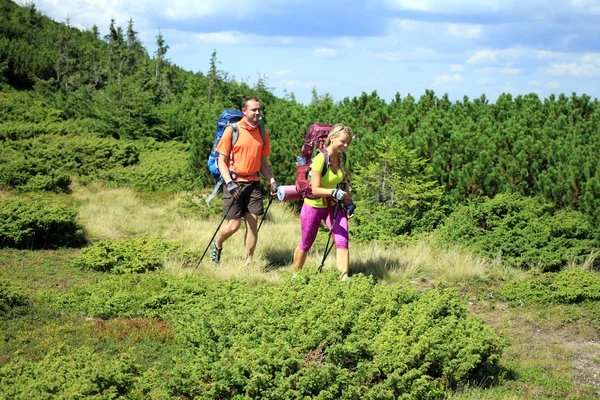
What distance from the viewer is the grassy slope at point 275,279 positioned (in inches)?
230

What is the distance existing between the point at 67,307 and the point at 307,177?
2.93 metres

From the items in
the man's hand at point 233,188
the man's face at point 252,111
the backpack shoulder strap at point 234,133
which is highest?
the man's face at point 252,111

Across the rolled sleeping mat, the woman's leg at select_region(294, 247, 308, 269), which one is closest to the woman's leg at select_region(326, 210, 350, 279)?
the woman's leg at select_region(294, 247, 308, 269)

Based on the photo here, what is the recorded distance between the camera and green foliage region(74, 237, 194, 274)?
8.98m

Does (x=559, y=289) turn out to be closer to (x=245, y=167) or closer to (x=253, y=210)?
(x=253, y=210)

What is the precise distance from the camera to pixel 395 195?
1092 cm

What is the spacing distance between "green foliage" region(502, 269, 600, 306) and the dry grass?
2.07 ft

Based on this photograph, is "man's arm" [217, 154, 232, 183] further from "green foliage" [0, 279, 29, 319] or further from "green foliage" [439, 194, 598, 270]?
"green foliage" [439, 194, 598, 270]

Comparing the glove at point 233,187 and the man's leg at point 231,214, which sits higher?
the glove at point 233,187

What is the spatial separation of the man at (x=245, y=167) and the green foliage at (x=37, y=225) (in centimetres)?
310

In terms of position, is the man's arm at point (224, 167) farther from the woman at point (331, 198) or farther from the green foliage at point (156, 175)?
the green foliage at point (156, 175)

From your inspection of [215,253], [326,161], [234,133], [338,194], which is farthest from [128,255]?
[338,194]

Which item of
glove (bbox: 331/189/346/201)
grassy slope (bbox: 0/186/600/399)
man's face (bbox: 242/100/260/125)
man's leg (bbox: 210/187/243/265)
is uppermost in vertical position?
man's face (bbox: 242/100/260/125)

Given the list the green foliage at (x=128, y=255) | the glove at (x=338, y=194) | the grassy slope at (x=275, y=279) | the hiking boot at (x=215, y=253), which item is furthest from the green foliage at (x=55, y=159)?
the glove at (x=338, y=194)
